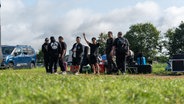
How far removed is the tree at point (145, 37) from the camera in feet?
391

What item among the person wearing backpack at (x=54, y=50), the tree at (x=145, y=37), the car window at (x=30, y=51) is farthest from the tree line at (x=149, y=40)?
the person wearing backpack at (x=54, y=50)

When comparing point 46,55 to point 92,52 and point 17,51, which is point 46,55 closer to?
point 92,52

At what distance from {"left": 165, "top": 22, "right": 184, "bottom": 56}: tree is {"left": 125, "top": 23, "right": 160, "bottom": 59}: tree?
3.09 meters

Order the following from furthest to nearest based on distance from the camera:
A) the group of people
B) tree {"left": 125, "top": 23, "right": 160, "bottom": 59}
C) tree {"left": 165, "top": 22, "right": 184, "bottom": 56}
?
tree {"left": 125, "top": 23, "right": 160, "bottom": 59} < tree {"left": 165, "top": 22, "right": 184, "bottom": 56} < the group of people

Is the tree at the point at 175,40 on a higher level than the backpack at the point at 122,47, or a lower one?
higher

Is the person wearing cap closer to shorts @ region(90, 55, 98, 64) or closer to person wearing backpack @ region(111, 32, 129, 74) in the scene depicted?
shorts @ region(90, 55, 98, 64)

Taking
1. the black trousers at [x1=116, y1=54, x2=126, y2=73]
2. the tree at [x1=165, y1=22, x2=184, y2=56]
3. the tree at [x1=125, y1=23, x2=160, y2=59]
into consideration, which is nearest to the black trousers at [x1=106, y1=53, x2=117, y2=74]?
the black trousers at [x1=116, y1=54, x2=126, y2=73]

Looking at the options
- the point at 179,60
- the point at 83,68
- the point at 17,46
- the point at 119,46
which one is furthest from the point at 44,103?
the point at 17,46

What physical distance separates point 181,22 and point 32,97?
103 meters

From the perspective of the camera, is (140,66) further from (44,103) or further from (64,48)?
(44,103)

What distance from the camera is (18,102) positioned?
6961 mm

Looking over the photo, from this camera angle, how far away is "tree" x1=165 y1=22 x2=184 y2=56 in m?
108

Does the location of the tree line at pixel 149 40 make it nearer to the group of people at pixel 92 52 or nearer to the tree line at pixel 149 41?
the tree line at pixel 149 41

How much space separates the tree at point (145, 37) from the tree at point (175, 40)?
3091 millimetres
